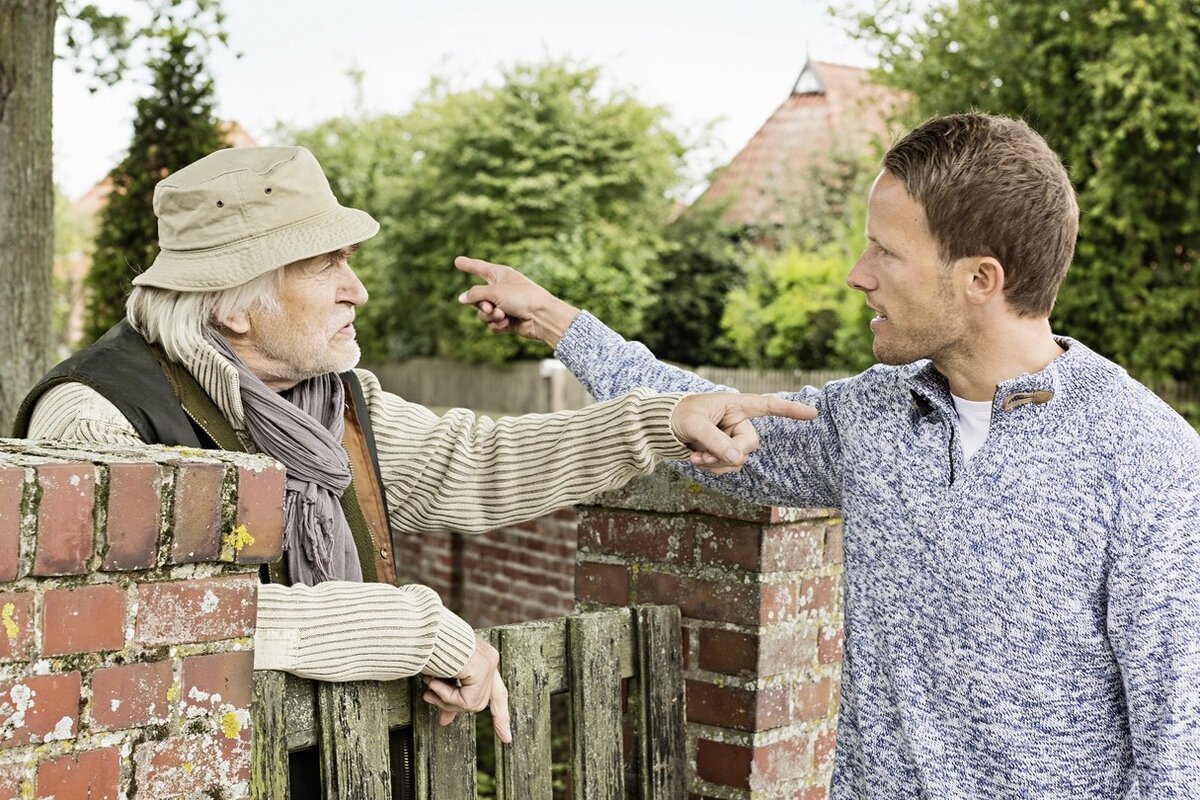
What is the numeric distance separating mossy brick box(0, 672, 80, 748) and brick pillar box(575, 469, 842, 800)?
148 cm

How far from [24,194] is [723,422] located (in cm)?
381

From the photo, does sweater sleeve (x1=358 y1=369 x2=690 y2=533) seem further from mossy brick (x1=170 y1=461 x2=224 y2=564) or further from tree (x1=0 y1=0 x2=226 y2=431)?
tree (x1=0 y1=0 x2=226 y2=431)

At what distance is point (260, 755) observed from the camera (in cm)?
199

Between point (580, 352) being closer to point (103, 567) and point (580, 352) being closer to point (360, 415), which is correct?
point (360, 415)

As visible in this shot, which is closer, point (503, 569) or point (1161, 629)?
point (1161, 629)

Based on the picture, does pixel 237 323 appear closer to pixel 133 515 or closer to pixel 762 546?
pixel 133 515

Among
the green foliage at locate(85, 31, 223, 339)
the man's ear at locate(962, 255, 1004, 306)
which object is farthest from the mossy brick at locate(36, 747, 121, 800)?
the green foliage at locate(85, 31, 223, 339)

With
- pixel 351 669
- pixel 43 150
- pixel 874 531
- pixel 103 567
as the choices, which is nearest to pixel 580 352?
pixel 874 531

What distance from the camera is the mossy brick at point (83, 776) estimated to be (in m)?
1.58

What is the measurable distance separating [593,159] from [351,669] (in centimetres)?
1964

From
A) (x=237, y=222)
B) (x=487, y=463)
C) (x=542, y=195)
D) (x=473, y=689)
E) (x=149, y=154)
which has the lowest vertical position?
(x=473, y=689)

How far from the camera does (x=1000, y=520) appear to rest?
80.5 inches

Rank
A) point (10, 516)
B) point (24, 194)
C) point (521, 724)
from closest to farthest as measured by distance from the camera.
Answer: point (10, 516)
point (521, 724)
point (24, 194)

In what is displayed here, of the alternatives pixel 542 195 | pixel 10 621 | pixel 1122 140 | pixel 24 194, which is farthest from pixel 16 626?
Answer: pixel 542 195
